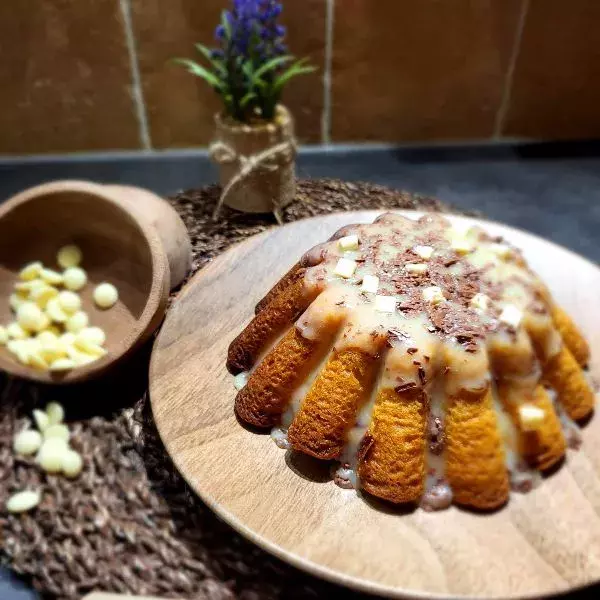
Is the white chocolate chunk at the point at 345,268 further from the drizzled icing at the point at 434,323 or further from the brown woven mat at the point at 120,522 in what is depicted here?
the brown woven mat at the point at 120,522

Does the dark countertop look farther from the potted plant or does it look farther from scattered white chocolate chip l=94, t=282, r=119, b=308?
scattered white chocolate chip l=94, t=282, r=119, b=308

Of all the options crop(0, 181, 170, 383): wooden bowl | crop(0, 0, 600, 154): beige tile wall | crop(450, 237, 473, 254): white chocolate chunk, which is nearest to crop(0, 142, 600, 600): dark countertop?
crop(0, 0, 600, 154): beige tile wall

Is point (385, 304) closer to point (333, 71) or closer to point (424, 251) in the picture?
point (424, 251)

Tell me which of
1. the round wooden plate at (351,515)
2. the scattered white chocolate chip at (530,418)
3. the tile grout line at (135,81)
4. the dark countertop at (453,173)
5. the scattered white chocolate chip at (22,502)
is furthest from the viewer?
the dark countertop at (453,173)

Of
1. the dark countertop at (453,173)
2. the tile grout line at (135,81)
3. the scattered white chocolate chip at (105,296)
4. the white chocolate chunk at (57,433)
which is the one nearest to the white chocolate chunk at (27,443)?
the white chocolate chunk at (57,433)

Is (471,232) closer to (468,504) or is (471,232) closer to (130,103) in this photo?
(468,504)

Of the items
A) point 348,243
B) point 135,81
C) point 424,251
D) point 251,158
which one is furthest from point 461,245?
point 135,81

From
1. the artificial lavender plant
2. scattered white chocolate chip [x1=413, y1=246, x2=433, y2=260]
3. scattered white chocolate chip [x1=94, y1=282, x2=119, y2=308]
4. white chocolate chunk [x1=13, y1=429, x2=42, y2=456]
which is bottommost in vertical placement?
white chocolate chunk [x1=13, y1=429, x2=42, y2=456]
